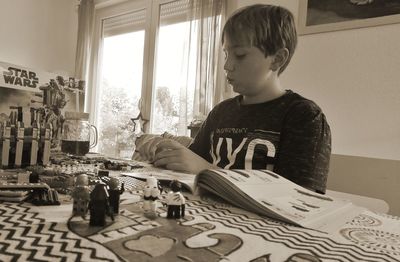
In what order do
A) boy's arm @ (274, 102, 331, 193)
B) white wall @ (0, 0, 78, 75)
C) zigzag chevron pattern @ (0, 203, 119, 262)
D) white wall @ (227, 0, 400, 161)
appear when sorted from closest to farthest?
zigzag chevron pattern @ (0, 203, 119, 262) < boy's arm @ (274, 102, 331, 193) < white wall @ (227, 0, 400, 161) < white wall @ (0, 0, 78, 75)

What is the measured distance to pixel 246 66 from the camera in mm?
983

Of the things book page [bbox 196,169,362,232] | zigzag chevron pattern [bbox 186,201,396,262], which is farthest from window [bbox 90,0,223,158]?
zigzag chevron pattern [bbox 186,201,396,262]

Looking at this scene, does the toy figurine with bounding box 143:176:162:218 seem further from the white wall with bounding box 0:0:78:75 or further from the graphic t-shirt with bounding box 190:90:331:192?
the white wall with bounding box 0:0:78:75

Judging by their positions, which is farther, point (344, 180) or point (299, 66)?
point (299, 66)

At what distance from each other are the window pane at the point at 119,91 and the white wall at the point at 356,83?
5.73ft

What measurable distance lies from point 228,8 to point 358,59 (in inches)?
40.3

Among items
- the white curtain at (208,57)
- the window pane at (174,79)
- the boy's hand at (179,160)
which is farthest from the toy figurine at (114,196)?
the window pane at (174,79)

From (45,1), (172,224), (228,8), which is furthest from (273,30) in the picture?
(45,1)

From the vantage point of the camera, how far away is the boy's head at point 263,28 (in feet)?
3.20

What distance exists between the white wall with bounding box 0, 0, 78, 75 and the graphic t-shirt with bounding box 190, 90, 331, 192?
2983mm

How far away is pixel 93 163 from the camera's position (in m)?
0.85

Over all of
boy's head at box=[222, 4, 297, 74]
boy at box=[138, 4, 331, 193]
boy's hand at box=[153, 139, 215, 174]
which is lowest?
boy's hand at box=[153, 139, 215, 174]

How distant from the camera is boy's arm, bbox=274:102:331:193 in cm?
80

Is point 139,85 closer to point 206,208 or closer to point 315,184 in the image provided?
point 315,184
